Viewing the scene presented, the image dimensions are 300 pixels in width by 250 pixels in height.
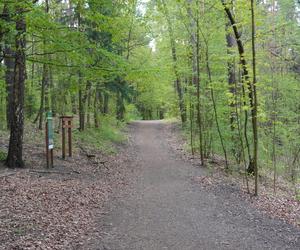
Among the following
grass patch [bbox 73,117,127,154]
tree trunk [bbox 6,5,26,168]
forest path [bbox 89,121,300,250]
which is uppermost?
tree trunk [bbox 6,5,26,168]

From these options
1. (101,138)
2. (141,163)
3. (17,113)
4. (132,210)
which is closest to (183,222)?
(132,210)

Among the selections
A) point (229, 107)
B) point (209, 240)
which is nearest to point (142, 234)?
point (209, 240)

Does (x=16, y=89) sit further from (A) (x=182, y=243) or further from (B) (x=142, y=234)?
(A) (x=182, y=243)

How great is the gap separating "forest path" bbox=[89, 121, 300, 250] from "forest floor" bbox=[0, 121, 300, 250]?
0.02 metres

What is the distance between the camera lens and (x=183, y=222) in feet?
21.5

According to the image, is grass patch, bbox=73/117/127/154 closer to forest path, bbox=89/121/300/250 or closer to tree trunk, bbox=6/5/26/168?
forest path, bbox=89/121/300/250

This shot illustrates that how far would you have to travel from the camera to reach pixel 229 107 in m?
12.1

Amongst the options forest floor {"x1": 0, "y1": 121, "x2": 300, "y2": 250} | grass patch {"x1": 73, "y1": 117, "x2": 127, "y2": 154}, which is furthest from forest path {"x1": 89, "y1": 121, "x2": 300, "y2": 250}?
grass patch {"x1": 73, "y1": 117, "x2": 127, "y2": 154}

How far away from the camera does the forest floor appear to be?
17.8 ft

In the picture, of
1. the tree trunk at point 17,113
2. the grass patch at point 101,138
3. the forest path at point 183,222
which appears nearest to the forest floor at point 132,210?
the forest path at point 183,222

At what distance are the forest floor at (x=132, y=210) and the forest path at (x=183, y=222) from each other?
0.06 feet

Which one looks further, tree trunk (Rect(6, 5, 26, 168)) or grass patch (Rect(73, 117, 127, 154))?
grass patch (Rect(73, 117, 127, 154))

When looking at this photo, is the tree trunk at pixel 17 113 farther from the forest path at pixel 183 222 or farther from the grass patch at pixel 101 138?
the grass patch at pixel 101 138

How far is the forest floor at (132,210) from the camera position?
214 inches
